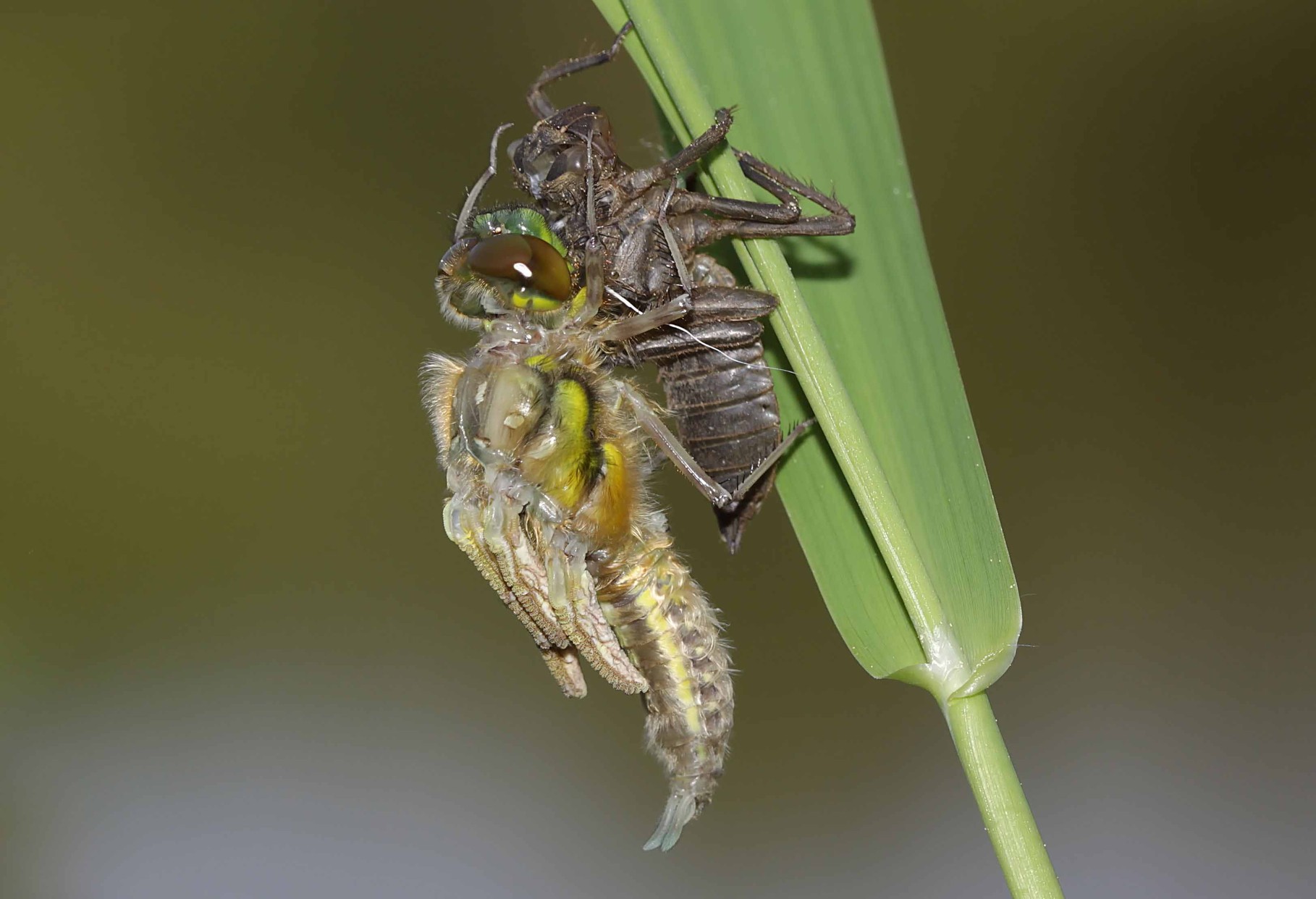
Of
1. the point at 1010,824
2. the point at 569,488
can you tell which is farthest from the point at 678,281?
the point at 1010,824

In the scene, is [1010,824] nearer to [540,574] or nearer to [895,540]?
[895,540]

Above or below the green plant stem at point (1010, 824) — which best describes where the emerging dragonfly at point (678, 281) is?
above

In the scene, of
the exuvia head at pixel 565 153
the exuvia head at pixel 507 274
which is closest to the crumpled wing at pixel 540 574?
the exuvia head at pixel 507 274

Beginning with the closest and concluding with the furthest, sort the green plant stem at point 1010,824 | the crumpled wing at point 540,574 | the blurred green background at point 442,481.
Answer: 1. the green plant stem at point 1010,824
2. the crumpled wing at point 540,574
3. the blurred green background at point 442,481

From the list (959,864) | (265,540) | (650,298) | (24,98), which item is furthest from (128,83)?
(959,864)

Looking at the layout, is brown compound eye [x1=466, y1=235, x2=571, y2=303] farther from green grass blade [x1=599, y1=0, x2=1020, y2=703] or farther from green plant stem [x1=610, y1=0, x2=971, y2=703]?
green plant stem [x1=610, y1=0, x2=971, y2=703]

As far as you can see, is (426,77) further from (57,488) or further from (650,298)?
(650,298)

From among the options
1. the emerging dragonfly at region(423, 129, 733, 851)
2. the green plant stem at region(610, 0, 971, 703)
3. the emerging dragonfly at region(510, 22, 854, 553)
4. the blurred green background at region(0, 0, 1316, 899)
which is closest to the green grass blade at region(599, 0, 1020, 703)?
the green plant stem at region(610, 0, 971, 703)

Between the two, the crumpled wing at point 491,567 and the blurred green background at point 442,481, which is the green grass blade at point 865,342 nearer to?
the crumpled wing at point 491,567
